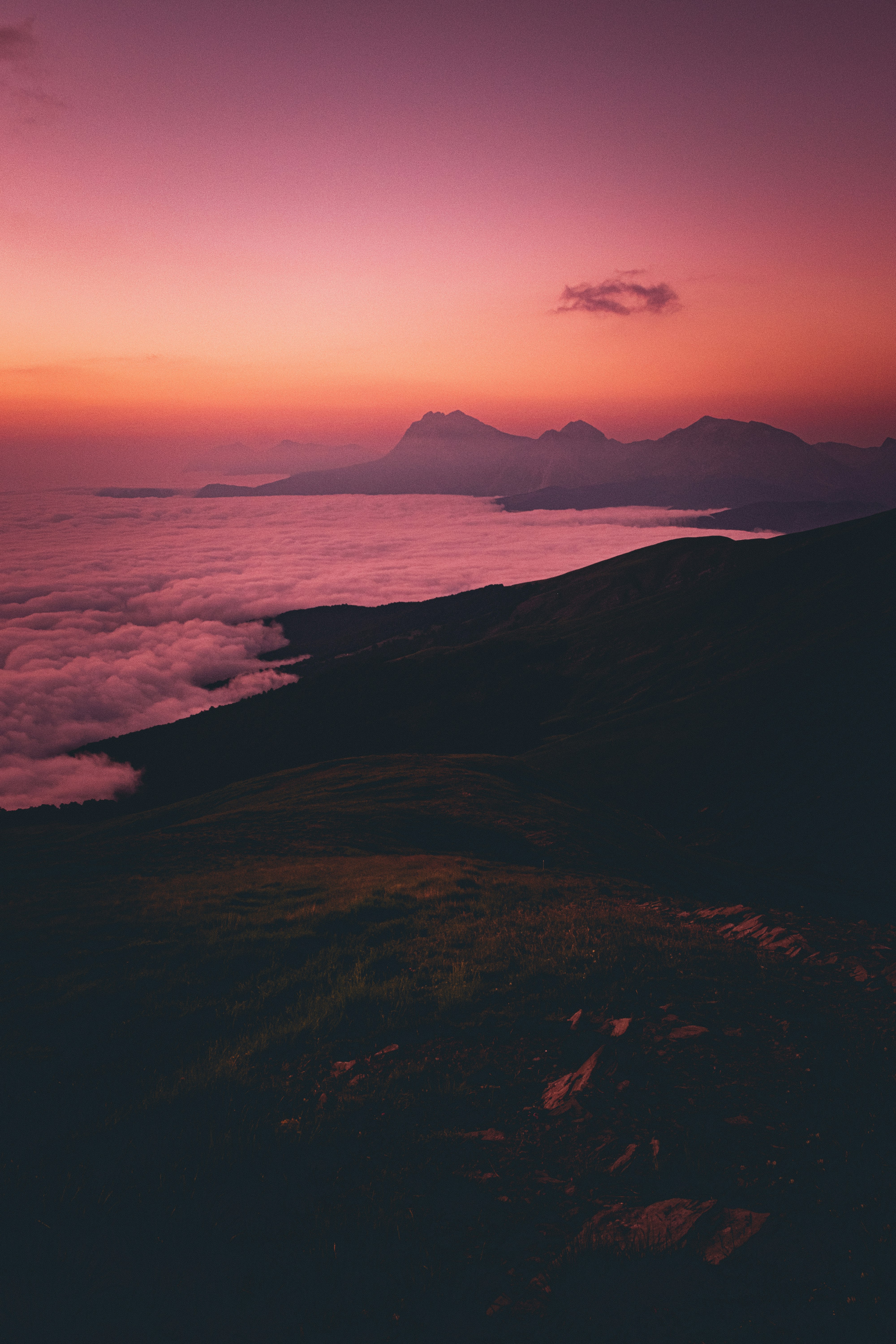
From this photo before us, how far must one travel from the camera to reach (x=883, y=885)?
55531 mm

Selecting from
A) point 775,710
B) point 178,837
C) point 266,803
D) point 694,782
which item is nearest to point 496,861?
point 178,837

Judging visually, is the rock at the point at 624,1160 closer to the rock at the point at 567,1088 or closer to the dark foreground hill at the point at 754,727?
the rock at the point at 567,1088

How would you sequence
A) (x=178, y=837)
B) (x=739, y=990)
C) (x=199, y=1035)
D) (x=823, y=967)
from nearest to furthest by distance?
(x=199, y=1035)
(x=739, y=990)
(x=823, y=967)
(x=178, y=837)

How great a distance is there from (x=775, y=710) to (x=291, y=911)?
86529 mm

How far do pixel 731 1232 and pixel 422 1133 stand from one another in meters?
4.20

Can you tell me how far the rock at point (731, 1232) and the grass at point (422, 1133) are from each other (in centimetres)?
11

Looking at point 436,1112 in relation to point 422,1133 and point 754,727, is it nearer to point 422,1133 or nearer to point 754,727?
point 422,1133

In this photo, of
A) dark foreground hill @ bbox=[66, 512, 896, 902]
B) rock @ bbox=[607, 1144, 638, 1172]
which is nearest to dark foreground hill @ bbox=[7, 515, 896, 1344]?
rock @ bbox=[607, 1144, 638, 1172]

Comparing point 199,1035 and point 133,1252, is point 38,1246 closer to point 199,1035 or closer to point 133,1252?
point 133,1252

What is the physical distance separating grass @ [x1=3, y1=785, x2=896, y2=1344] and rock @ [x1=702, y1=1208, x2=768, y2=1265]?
0.35 feet

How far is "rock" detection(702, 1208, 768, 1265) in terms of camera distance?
272 inches

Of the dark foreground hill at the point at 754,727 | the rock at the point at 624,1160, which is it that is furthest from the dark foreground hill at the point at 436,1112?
the dark foreground hill at the point at 754,727

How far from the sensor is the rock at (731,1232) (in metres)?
6.91

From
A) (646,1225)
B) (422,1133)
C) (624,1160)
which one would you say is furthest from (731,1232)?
(422,1133)
